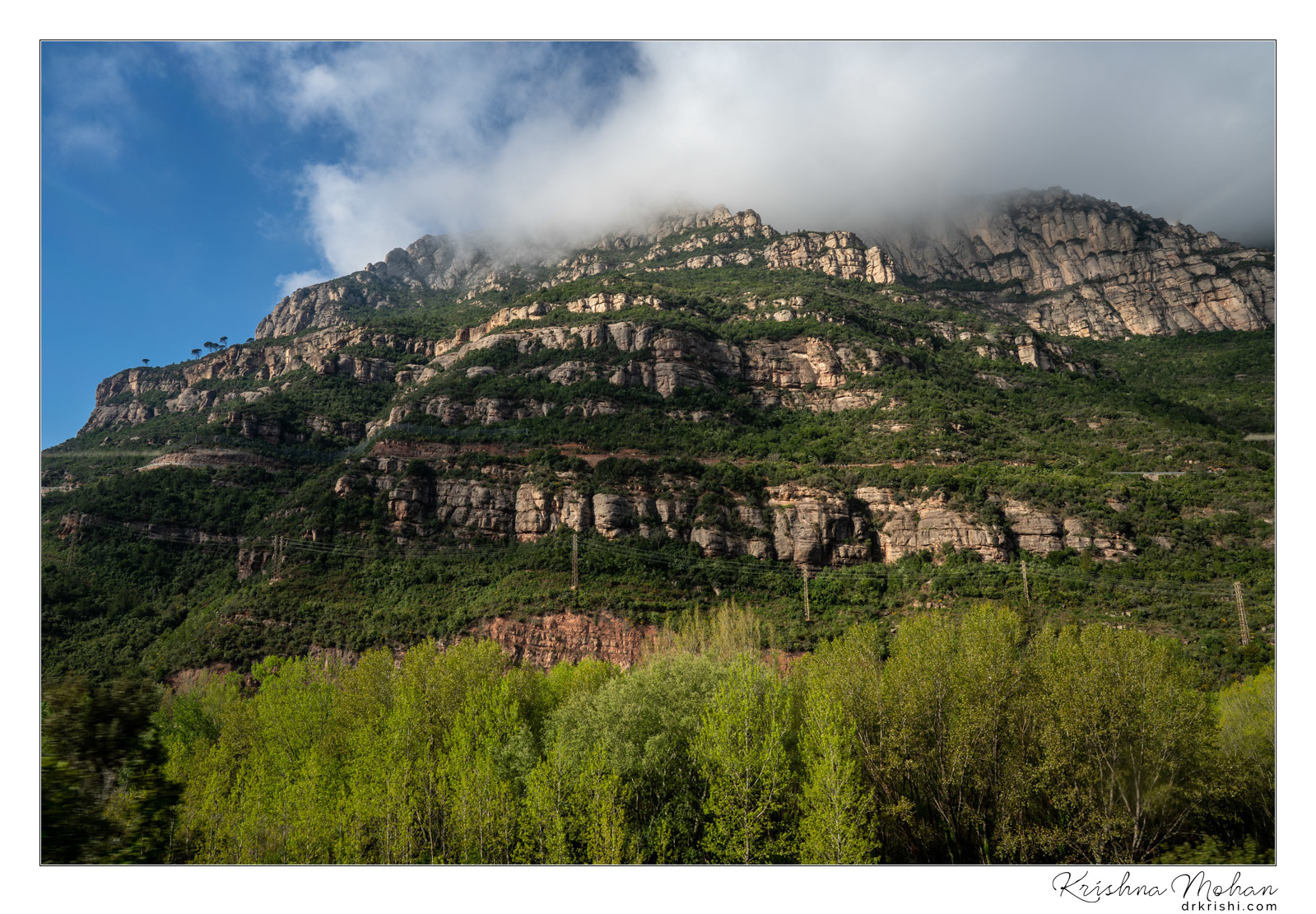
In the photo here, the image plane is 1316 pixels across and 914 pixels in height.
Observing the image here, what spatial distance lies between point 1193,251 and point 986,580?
129 metres

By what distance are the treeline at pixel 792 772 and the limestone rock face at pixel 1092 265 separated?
388ft

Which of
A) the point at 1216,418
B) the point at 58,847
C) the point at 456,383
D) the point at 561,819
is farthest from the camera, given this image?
the point at 456,383

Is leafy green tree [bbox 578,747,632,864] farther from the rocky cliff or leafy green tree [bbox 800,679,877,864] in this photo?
the rocky cliff

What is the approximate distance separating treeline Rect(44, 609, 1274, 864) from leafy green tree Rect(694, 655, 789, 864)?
0.26 feet

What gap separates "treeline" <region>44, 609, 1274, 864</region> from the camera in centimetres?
1678

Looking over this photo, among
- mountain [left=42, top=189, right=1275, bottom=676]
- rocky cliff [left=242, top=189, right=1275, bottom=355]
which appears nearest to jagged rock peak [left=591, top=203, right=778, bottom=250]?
rocky cliff [left=242, top=189, right=1275, bottom=355]

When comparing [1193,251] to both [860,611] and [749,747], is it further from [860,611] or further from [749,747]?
[749,747]

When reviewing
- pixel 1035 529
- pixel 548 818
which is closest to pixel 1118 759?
pixel 548 818

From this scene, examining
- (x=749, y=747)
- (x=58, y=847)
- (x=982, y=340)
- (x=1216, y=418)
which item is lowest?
(x=749, y=747)

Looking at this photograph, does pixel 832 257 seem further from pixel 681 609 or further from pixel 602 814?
pixel 602 814

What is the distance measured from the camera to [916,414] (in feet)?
246

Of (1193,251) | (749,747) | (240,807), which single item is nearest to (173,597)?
(240,807)

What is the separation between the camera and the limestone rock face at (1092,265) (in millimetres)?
113438

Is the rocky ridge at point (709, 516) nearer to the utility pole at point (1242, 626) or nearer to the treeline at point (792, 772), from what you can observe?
the utility pole at point (1242, 626)
